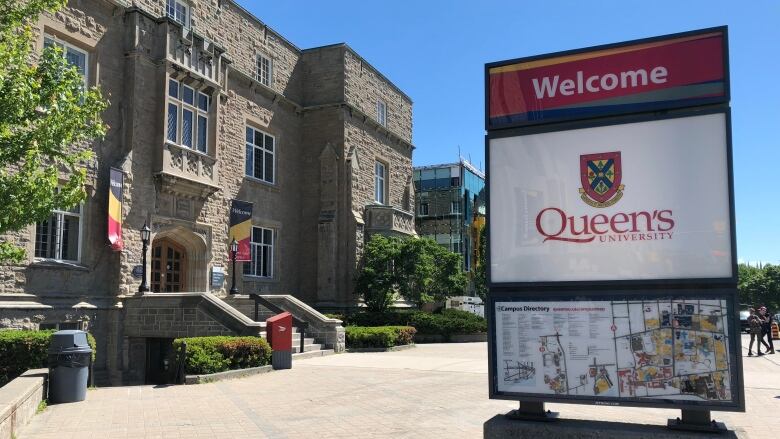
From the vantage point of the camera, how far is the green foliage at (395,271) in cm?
2619

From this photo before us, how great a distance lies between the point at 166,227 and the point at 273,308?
4086mm

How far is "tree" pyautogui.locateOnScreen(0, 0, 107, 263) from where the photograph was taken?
32.7 feet

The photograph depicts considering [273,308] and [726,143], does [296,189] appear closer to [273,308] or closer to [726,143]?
[273,308]

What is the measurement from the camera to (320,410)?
372 inches

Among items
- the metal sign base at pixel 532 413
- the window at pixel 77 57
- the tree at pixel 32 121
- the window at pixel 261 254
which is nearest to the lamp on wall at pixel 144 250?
the window at pixel 77 57

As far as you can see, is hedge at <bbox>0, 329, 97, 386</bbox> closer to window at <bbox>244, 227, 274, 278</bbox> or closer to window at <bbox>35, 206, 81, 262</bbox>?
window at <bbox>35, 206, 81, 262</bbox>

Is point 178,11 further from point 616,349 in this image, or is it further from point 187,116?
point 616,349

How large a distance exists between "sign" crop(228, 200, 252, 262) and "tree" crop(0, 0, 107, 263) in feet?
36.8

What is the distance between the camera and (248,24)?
25266 mm

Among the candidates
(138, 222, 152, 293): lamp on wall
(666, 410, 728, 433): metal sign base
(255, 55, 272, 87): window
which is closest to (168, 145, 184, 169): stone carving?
(138, 222, 152, 293): lamp on wall

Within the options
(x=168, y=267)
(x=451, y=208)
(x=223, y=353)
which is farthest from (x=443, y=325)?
(x=451, y=208)

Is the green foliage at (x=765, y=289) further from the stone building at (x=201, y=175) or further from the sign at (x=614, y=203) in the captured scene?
the sign at (x=614, y=203)

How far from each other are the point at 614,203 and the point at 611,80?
112 centimetres

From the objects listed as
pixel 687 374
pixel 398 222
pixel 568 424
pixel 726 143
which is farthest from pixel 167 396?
pixel 398 222
